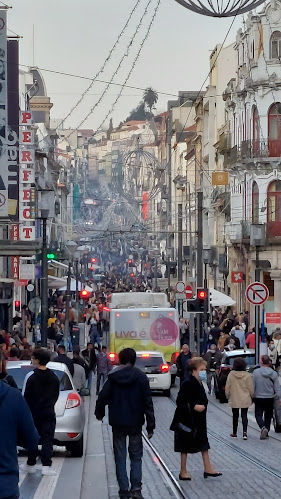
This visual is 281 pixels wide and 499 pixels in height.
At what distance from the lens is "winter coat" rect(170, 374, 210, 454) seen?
52.5 ft

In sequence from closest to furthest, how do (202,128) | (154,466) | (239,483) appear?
(239,483) → (154,466) → (202,128)

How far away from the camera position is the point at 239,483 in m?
16.0

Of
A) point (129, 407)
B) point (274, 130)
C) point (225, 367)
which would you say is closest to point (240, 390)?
point (129, 407)

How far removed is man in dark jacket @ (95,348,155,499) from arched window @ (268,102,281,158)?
162 feet

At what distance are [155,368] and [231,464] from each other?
57.3 feet

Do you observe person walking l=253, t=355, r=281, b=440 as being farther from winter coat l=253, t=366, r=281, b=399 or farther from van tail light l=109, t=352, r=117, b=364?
van tail light l=109, t=352, r=117, b=364

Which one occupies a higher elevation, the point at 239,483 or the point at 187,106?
the point at 187,106

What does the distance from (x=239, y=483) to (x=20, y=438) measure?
8.32 m

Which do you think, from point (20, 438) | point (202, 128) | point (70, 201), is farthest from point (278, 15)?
point (70, 201)

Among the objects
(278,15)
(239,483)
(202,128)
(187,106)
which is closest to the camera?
(239,483)

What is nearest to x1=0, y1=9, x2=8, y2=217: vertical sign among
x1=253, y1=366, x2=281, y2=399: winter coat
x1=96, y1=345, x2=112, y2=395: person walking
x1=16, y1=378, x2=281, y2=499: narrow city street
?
x1=96, y1=345, x2=112, y2=395: person walking

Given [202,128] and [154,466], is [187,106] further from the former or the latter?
[154,466]

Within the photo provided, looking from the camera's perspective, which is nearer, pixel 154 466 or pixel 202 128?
pixel 154 466

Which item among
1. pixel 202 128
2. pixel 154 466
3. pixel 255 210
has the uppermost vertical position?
pixel 202 128
